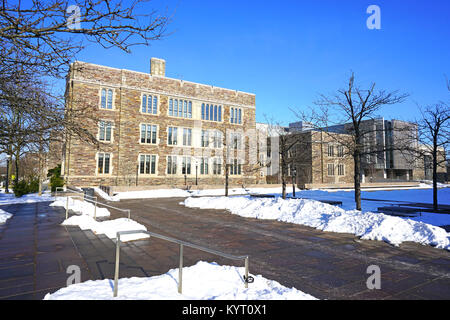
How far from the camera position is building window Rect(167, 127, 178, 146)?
103 feet

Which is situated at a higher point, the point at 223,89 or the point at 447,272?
the point at 223,89

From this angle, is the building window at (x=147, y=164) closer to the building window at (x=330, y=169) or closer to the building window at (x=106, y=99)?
the building window at (x=106, y=99)

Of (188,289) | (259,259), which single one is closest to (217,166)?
(259,259)

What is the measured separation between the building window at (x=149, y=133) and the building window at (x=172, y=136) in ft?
5.46

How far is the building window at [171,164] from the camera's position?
1230 inches

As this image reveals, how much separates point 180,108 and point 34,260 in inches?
1128

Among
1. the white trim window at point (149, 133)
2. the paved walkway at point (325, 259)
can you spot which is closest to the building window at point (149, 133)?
the white trim window at point (149, 133)

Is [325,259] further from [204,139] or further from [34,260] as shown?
[204,139]

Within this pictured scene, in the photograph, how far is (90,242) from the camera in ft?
21.9
